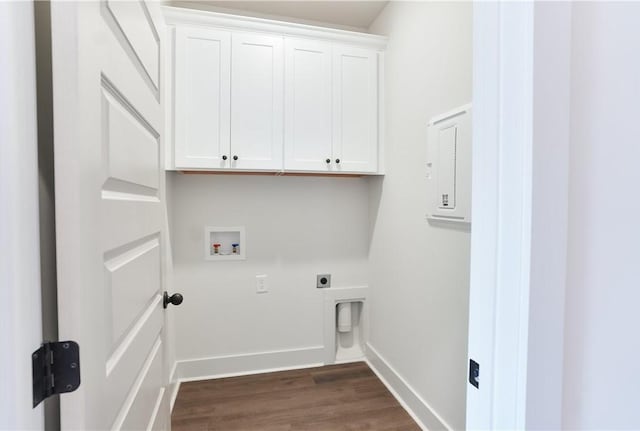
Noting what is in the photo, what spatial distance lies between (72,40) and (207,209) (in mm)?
1801

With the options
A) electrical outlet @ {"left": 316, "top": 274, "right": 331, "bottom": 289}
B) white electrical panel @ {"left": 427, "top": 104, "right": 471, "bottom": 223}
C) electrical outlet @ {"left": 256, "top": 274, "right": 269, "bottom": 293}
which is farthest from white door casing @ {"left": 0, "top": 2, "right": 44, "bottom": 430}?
electrical outlet @ {"left": 316, "top": 274, "right": 331, "bottom": 289}

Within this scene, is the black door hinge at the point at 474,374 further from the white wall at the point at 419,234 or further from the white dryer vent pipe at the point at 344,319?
the white dryer vent pipe at the point at 344,319

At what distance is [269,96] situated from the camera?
6.75 feet

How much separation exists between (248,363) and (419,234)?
1575 millimetres

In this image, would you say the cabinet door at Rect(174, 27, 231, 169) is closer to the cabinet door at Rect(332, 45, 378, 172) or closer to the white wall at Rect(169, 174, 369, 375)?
the white wall at Rect(169, 174, 369, 375)

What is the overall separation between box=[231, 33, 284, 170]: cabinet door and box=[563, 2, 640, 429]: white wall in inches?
65.5

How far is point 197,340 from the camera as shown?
A: 7.39 ft

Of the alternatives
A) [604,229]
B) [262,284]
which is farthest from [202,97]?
[604,229]

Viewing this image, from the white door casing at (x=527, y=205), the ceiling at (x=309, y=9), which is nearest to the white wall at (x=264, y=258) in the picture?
the ceiling at (x=309, y=9)

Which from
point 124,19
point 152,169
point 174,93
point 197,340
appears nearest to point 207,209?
point 174,93

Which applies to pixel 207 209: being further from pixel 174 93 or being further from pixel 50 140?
pixel 50 140

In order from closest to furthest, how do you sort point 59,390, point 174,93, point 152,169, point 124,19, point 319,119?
1. point 59,390
2. point 124,19
3. point 152,169
4. point 174,93
5. point 319,119

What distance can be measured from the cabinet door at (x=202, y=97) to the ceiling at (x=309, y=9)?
0.45 meters

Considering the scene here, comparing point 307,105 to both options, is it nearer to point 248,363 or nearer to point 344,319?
point 344,319
